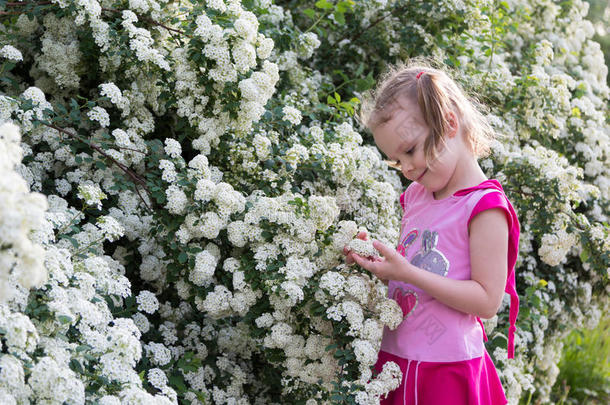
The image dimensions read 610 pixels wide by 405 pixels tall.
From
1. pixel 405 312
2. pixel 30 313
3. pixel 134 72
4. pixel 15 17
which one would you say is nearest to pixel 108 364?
pixel 30 313

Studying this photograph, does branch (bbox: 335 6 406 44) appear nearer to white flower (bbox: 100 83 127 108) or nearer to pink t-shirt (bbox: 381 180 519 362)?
white flower (bbox: 100 83 127 108)

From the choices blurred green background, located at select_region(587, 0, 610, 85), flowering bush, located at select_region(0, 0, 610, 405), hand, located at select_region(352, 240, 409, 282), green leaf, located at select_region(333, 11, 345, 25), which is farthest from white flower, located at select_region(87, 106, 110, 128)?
blurred green background, located at select_region(587, 0, 610, 85)

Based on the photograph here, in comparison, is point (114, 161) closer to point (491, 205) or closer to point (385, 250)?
point (385, 250)

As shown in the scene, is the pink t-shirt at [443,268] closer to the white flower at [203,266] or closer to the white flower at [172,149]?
the white flower at [203,266]

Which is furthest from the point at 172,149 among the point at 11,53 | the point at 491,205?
the point at 491,205

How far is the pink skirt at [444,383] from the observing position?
7.32 ft

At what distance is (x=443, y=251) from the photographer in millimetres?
2264

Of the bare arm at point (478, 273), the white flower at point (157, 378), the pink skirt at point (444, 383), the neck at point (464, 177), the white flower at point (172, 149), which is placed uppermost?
the neck at point (464, 177)

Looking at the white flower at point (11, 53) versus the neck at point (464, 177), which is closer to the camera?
the neck at point (464, 177)

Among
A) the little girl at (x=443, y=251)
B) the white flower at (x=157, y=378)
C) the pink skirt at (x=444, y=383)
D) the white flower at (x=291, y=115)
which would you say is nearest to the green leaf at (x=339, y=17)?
the white flower at (x=291, y=115)

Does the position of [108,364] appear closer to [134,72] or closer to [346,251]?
[346,251]

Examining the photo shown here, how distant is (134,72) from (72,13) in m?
0.36

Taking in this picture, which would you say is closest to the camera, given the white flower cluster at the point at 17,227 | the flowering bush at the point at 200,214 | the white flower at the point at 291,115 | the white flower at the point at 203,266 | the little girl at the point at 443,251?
the white flower cluster at the point at 17,227

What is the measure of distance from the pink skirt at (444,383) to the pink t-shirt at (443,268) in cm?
3
